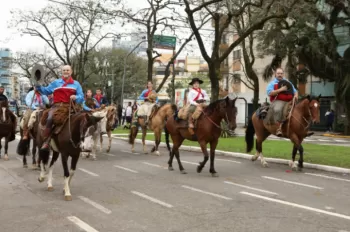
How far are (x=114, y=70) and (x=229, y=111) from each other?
63.2 meters

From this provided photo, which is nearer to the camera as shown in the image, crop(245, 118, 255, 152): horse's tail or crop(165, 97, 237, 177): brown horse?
crop(165, 97, 237, 177): brown horse

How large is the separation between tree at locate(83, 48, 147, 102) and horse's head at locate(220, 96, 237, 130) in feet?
196

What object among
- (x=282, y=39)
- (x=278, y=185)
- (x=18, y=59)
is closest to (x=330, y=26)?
(x=282, y=39)

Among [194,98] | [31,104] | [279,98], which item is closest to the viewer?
[194,98]

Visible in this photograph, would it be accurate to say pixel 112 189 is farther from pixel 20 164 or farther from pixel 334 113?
pixel 334 113

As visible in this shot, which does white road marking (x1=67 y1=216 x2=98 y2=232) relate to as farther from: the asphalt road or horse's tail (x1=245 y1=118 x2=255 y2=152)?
horse's tail (x1=245 y1=118 x2=255 y2=152)

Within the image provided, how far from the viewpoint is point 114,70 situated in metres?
72.6

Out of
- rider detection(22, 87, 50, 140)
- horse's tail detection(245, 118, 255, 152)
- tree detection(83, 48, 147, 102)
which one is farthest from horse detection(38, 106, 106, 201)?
tree detection(83, 48, 147, 102)

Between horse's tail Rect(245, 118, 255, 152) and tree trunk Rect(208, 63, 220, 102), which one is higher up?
tree trunk Rect(208, 63, 220, 102)

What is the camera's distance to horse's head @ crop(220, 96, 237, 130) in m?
10.8

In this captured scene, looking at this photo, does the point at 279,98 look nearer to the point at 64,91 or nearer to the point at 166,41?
the point at 64,91

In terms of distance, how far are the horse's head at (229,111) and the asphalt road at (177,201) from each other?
1.38 metres

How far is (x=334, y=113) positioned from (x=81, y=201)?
31874mm

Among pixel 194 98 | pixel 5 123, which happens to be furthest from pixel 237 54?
pixel 194 98
